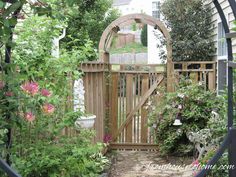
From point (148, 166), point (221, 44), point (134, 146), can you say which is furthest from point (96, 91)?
point (221, 44)

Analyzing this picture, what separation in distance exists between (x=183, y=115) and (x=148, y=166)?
106cm

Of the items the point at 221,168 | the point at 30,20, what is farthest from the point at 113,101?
the point at 221,168

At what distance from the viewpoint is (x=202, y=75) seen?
7844mm

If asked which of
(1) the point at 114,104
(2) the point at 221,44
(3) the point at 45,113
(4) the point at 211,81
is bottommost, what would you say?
(1) the point at 114,104

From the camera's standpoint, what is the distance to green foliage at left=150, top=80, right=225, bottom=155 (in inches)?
263

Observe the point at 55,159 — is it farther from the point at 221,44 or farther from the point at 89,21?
the point at 89,21

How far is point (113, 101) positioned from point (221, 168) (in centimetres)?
434

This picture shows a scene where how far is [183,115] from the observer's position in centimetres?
677

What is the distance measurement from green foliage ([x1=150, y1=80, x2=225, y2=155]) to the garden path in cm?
25

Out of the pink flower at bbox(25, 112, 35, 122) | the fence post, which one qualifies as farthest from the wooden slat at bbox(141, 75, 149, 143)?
the fence post

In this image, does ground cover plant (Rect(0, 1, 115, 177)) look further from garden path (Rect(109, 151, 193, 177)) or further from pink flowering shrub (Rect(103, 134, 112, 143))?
pink flowering shrub (Rect(103, 134, 112, 143))

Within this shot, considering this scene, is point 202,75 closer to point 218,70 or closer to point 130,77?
point 218,70

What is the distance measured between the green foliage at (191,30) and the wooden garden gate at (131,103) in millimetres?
900

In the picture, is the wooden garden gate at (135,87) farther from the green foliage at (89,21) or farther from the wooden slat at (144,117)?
the green foliage at (89,21)
